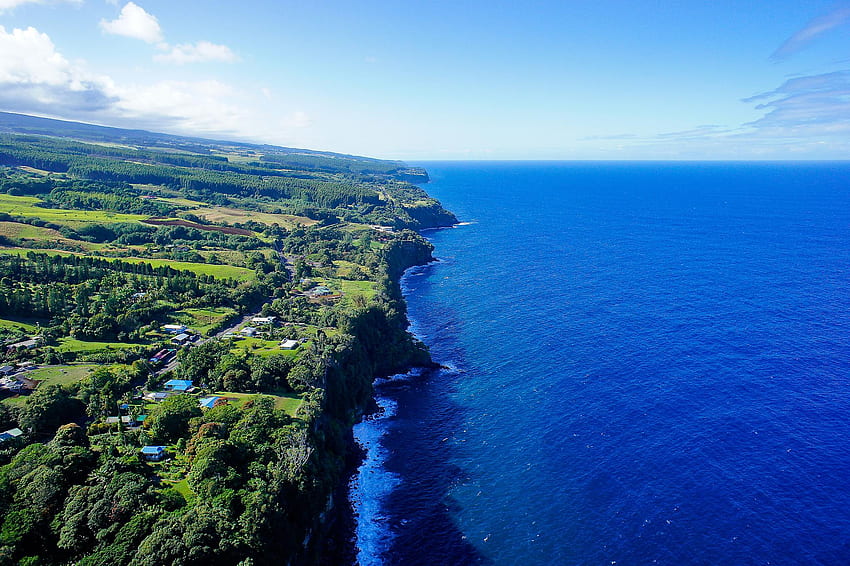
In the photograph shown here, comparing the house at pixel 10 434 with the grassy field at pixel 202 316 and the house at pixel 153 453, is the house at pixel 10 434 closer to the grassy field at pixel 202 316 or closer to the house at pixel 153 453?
the house at pixel 153 453

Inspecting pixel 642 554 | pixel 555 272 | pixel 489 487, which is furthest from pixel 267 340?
pixel 555 272

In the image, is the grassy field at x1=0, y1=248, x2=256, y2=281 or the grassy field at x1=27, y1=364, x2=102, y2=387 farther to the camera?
the grassy field at x1=0, y1=248, x2=256, y2=281

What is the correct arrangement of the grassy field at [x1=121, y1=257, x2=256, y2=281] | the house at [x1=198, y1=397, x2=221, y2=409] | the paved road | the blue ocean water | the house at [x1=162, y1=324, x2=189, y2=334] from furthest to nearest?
1. the grassy field at [x1=121, y1=257, x2=256, y2=281]
2. the house at [x1=162, y1=324, x2=189, y2=334]
3. the paved road
4. the house at [x1=198, y1=397, x2=221, y2=409]
5. the blue ocean water

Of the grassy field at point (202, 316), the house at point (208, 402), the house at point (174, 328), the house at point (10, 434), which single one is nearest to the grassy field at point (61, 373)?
the house at point (10, 434)

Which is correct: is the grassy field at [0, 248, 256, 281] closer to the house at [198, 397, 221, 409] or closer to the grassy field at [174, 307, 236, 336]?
the grassy field at [174, 307, 236, 336]

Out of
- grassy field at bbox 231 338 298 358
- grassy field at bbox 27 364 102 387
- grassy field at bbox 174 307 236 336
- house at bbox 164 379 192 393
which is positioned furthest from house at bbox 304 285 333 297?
grassy field at bbox 27 364 102 387

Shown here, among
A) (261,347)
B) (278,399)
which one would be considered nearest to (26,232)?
(261,347)
